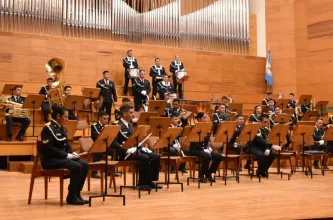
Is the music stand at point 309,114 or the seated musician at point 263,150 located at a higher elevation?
the music stand at point 309,114

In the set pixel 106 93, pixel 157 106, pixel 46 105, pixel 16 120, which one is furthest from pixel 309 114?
pixel 16 120

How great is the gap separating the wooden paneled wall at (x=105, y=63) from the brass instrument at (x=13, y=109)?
6.34 feet

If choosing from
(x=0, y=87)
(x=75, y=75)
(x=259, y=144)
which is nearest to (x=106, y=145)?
(x=259, y=144)

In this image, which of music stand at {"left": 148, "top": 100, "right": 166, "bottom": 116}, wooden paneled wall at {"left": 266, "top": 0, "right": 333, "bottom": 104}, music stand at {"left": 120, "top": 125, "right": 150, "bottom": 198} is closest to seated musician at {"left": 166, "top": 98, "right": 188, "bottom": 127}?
music stand at {"left": 148, "top": 100, "right": 166, "bottom": 116}

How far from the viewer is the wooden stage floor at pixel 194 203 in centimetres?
511

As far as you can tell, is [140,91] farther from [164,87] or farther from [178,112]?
[178,112]

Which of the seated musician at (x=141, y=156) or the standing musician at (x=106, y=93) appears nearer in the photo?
the seated musician at (x=141, y=156)

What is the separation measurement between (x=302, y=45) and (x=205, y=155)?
26.5 ft

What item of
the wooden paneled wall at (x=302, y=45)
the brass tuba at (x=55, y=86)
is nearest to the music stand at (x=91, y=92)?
the brass tuba at (x=55, y=86)

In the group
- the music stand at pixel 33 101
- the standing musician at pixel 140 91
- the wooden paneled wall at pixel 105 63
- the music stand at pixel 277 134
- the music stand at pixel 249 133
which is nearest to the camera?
the music stand at pixel 249 133

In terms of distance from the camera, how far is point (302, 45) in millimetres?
14766

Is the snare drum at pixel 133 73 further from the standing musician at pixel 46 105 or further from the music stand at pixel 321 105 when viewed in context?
the music stand at pixel 321 105

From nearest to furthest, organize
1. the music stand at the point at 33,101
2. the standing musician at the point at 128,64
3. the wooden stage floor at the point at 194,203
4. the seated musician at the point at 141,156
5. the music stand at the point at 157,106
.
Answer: the wooden stage floor at the point at 194,203 → the seated musician at the point at 141,156 → the music stand at the point at 33,101 → the music stand at the point at 157,106 → the standing musician at the point at 128,64

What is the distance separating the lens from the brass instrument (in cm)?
992
